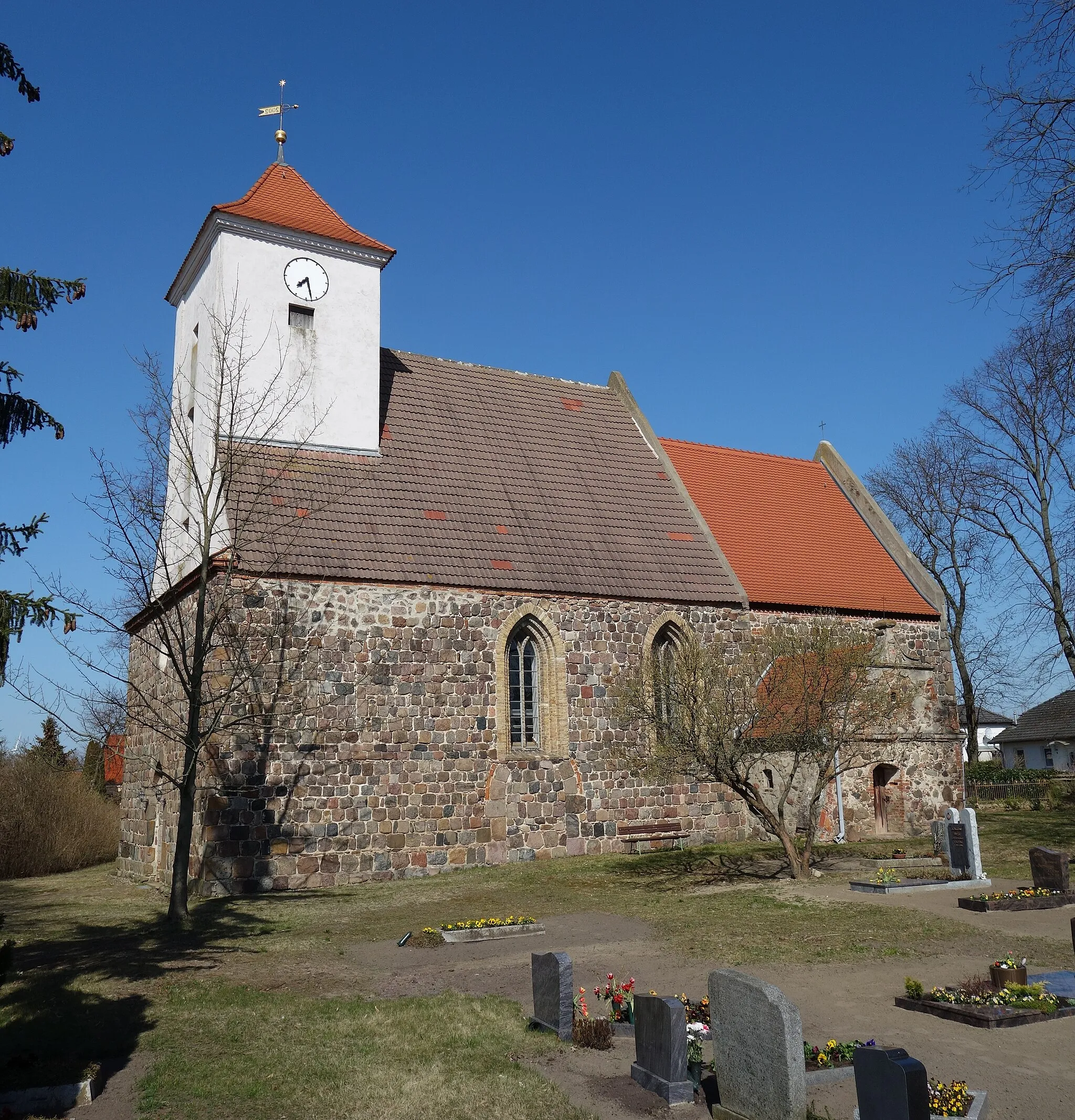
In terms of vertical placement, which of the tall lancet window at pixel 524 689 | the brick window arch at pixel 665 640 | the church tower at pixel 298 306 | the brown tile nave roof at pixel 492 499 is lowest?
the tall lancet window at pixel 524 689

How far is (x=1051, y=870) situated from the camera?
12.9 m

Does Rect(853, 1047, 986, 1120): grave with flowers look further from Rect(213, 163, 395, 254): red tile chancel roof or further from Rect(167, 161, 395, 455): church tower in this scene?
Rect(213, 163, 395, 254): red tile chancel roof

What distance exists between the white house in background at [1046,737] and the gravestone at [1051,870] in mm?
39944

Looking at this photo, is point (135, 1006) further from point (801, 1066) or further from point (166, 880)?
point (166, 880)

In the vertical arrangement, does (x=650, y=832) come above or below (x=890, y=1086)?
above

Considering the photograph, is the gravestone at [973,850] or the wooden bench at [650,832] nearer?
the gravestone at [973,850]

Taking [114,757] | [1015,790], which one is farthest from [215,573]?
[1015,790]

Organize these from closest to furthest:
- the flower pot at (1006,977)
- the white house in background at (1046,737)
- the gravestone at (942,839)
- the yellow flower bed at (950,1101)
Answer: the yellow flower bed at (950,1101) → the flower pot at (1006,977) → the gravestone at (942,839) → the white house in background at (1046,737)

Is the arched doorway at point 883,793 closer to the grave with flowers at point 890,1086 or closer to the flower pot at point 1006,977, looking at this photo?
the flower pot at point 1006,977

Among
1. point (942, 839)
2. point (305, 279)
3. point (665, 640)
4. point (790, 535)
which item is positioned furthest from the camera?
point (790, 535)

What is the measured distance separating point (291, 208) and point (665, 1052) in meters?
18.6

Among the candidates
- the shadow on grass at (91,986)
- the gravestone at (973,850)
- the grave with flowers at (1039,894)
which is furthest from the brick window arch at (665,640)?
the shadow on grass at (91,986)

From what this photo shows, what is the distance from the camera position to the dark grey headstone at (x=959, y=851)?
14641mm

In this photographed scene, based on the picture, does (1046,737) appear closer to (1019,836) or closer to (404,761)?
(1019,836)
